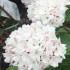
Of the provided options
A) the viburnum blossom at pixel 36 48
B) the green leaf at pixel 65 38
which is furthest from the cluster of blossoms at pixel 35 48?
the green leaf at pixel 65 38

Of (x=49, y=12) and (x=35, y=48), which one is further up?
(x=49, y=12)

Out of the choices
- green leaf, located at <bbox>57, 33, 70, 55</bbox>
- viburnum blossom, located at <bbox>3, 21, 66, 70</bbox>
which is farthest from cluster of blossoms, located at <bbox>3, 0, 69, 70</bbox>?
green leaf, located at <bbox>57, 33, 70, 55</bbox>

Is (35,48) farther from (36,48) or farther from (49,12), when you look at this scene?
(49,12)

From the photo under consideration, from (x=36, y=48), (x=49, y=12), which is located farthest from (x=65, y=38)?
(x=36, y=48)

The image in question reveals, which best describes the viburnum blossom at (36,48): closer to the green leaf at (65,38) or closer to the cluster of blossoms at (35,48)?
the cluster of blossoms at (35,48)

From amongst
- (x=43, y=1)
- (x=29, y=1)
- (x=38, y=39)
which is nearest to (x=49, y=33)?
(x=38, y=39)

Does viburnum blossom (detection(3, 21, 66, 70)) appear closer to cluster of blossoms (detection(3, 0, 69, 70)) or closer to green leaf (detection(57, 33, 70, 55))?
cluster of blossoms (detection(3, 0, 69, 70))
